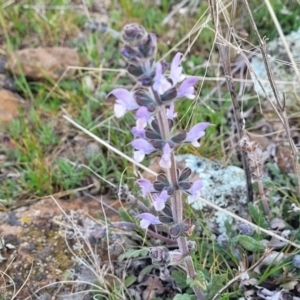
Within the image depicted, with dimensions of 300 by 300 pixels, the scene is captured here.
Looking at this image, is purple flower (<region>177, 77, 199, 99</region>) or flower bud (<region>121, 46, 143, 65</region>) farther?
purple flower (<region>177, 77, 199, 99</region>)

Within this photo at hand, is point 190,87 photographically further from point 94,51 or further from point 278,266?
point 94,51

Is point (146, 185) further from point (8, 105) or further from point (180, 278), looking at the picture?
point (8, 105)

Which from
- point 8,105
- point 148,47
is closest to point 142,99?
point 148,47

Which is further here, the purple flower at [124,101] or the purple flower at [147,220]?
the purple flower at [147,220]

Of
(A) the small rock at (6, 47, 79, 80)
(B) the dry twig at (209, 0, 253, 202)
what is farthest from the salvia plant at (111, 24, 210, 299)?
(A) the small rock at (6, 47, 79, 80)

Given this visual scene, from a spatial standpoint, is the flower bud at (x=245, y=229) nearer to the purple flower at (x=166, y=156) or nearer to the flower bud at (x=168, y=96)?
the purple flower at (x=166, y=156)

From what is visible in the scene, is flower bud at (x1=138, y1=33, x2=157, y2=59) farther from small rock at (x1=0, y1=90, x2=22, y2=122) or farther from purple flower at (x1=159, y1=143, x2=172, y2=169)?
small rock at (x1=0, y1=90, x2=22, y2=122)

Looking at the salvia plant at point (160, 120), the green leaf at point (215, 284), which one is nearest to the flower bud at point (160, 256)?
the salvia plant at point (160, 120)
